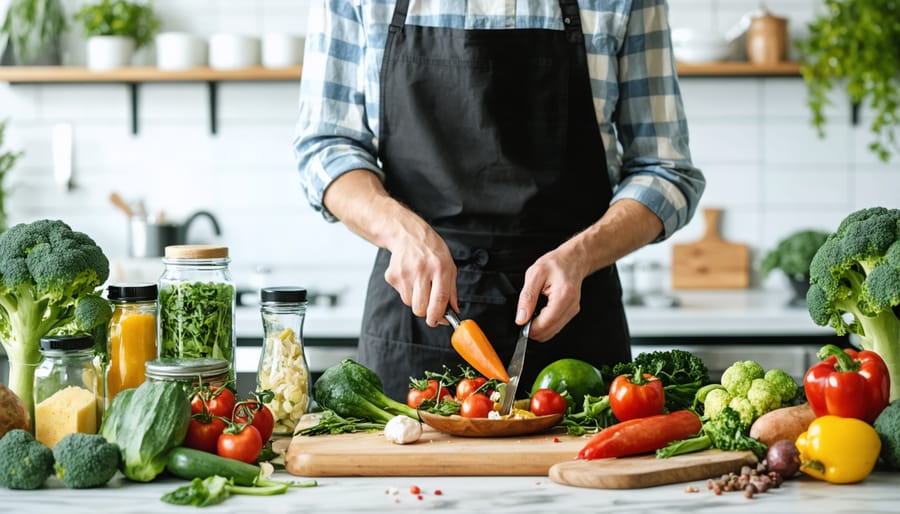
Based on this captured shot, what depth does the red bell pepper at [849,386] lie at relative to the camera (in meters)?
1.36

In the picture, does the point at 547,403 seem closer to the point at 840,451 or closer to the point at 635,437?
the point at 635,437

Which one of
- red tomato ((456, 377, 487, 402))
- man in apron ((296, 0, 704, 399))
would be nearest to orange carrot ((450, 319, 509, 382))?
red tomato ((456, 377, 487, 402))

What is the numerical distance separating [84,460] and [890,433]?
1.04 meters

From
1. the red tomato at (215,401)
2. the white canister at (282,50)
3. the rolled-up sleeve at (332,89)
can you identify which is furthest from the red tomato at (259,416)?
the white canister at (282,50)

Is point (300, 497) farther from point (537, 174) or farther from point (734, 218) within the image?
point (734, 218)

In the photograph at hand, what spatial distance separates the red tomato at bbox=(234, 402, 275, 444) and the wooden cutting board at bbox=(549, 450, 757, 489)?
1.34ft

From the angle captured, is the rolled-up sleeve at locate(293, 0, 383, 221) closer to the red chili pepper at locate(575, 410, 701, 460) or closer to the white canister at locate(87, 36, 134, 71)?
the red chili pepper at locate(575, 410, 701, 460)

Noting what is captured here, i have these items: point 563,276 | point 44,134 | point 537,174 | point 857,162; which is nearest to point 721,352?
point 857,162

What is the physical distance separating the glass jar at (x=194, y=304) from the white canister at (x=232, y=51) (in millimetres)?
2257

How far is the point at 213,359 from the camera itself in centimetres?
146

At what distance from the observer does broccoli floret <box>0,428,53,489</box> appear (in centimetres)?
125

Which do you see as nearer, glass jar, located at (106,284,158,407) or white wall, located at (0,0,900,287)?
glass jar, located at (106,284,158,407)

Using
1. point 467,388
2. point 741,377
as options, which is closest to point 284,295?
point 467,388

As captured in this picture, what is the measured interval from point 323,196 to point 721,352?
5.69 feet
